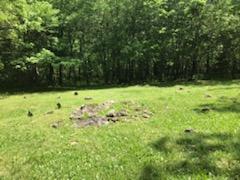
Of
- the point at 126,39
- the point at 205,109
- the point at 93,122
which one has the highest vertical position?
the point at 126,39

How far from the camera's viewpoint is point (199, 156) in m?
8.89

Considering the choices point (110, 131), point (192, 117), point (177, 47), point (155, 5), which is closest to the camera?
point (110, 131)

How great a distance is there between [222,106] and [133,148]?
6.48m

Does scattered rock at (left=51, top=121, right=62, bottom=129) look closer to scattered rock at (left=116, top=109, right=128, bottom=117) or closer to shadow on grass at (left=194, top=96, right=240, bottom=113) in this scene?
scattered rock at (left=116, top=109, right=128, bottom=117)

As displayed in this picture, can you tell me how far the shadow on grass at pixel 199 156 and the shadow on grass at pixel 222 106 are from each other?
3682 millimetres

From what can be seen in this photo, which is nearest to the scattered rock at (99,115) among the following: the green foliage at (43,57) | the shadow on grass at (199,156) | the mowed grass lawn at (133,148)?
the mowed grass lawn at (133,148)

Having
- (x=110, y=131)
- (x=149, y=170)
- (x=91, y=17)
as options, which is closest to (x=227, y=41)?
(x=91, y=17)

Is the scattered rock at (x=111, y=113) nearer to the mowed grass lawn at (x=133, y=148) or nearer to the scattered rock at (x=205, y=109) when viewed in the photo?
the mowed grass lawn at (x=133, y=148)

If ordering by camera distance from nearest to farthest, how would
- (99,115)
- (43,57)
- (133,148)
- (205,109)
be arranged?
(133,148) < (99,115) < (205,109) < (43,57)

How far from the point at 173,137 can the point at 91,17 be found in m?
27.5

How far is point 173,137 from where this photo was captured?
34.7 ft

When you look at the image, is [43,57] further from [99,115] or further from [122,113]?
[122,113]

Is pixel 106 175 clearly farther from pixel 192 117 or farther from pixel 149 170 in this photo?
pixel 192 117

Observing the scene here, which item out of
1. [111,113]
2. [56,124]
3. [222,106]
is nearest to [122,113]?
[111,113]
